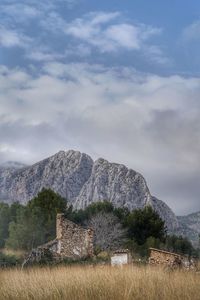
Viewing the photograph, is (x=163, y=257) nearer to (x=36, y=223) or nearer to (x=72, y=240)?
(x=72, y=240)

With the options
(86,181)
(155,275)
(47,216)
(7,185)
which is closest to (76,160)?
(86,181)

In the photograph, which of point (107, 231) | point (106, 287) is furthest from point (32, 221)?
point (106, 287)

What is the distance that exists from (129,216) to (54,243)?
17948mm

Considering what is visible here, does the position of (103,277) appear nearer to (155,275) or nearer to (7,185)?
(155,275)

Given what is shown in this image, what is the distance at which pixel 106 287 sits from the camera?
675 centimetres

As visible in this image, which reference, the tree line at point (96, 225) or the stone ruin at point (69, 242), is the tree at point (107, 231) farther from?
the stone ruin at point (69, 242)

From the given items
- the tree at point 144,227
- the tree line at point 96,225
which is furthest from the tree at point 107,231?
the tree at point 144,227

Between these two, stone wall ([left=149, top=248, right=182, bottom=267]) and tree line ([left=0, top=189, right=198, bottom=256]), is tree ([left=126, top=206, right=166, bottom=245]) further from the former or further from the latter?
stone wall ([left=149, top=248, right=182, bottom=267])

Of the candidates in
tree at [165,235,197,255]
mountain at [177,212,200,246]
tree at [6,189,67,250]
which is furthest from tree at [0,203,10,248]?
mountain at [177,212,200,246]

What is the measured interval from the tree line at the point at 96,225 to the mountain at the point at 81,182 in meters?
53.5

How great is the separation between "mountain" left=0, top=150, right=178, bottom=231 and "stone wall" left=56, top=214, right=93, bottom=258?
70.4 metres

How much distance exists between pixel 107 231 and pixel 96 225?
2022 mm

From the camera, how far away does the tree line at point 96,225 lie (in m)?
36.2

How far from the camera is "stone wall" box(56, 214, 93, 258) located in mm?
29558
